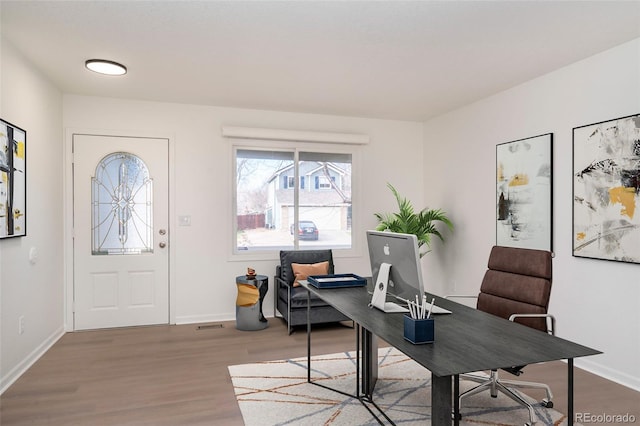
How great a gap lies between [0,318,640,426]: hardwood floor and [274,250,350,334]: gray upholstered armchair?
0.17 m

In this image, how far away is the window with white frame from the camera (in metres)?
5.04

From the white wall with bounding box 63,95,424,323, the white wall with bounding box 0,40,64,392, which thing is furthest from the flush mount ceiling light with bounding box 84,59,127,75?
the white wall with bounding box 63,95,424,323

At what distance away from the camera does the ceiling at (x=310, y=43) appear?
2566 millimetres

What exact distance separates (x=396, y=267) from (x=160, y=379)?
210cm

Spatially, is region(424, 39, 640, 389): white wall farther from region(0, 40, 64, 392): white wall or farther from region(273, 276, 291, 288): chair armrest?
region(0, 40, 64, 392): white wall

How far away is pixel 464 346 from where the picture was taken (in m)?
1.71

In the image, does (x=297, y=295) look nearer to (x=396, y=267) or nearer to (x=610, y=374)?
(x=396, y=267)

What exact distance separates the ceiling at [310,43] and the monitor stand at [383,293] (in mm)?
1596

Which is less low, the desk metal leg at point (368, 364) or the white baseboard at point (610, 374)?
the desk metal leg at point (368, 364)

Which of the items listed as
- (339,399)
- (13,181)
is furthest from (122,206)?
(339,399)

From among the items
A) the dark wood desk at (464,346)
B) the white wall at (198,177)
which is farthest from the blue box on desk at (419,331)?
the white wall at (198,177)

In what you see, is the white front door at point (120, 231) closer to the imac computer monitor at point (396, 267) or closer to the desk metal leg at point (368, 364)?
the desk metal leg at point (368, 364)

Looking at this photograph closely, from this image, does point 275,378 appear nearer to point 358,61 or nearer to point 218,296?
point 218,296

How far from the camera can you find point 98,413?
8.53 ft
